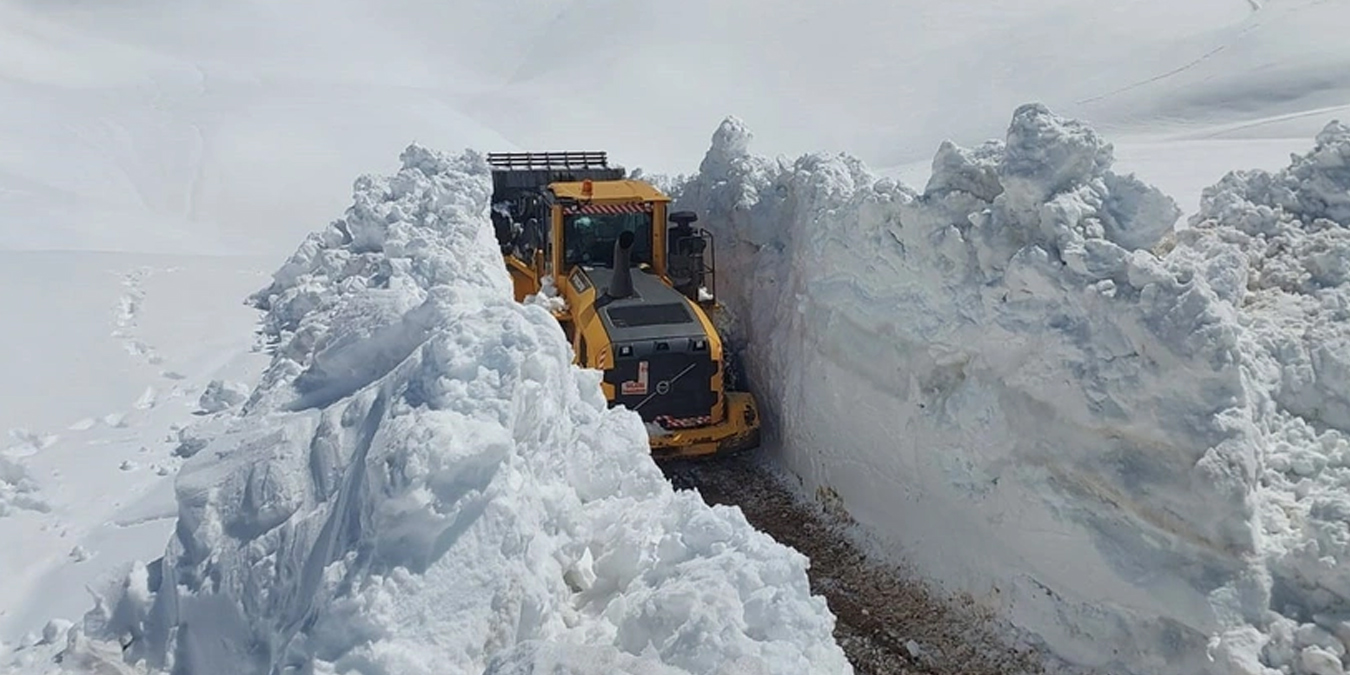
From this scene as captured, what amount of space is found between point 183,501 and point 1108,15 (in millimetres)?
31598

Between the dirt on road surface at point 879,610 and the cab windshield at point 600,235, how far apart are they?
246 cm

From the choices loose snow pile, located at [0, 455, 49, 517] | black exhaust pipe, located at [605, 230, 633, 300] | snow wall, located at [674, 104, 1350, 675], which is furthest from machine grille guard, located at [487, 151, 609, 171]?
loose snow pile, located at [0, 455, 49, 517]

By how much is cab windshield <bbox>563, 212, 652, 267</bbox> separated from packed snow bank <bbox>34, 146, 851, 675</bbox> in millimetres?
4689

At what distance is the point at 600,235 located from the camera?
10.5 m

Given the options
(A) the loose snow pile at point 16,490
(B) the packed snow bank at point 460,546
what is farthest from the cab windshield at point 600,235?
(A) the loose snow pile at point 16,490

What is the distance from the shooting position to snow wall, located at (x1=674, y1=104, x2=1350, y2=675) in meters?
6.02

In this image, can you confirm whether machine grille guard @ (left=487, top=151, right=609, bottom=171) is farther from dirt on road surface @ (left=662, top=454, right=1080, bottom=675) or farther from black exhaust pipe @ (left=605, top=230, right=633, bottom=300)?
dirt on road surface @ (left=662, top=454, right=1080, bottom=675)

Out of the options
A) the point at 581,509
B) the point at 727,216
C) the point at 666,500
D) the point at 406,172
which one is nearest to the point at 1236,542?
the point at 666,500

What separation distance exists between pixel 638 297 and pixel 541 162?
404 cm

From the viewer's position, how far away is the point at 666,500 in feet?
16.9

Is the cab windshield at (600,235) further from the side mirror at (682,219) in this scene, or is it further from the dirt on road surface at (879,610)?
the dirt on road surface at (879,610)

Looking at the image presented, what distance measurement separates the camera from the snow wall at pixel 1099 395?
6020mm

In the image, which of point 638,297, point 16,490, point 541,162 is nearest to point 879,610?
point 638,297

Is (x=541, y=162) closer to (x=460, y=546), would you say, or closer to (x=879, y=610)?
(x=879, y=610)
